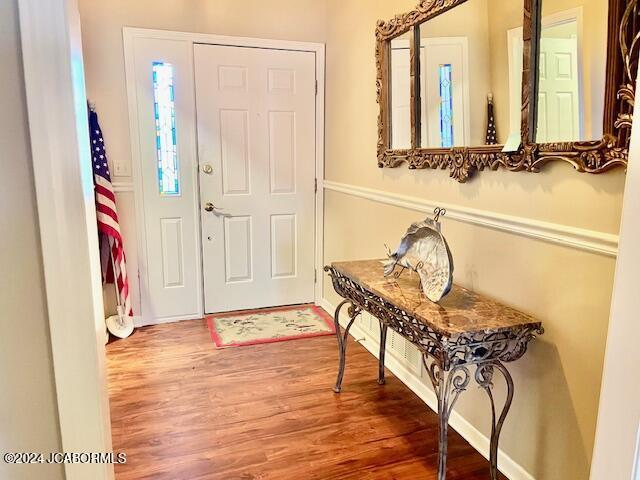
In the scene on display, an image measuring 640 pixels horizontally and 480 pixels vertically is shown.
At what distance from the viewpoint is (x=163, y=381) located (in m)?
2.57

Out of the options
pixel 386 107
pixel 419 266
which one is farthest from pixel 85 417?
pixel 386 107

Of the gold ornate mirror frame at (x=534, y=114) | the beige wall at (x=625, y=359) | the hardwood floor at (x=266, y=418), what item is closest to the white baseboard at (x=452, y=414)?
the hardwood floor at (x=266, y=418)

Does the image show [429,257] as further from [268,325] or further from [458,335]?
[268,325]

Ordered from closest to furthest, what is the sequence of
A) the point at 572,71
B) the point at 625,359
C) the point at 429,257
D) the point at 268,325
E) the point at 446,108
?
the point at 625,359 < the point at 572,71 < the point at 429,257 < the point at 446,108 < the point at 268,325

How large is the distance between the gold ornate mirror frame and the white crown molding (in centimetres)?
17

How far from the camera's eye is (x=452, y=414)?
219cm

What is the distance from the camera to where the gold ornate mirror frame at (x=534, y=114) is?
126 cm

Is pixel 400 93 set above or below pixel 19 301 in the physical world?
above

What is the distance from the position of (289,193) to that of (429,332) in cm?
225

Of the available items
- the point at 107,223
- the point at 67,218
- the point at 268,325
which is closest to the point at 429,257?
the point at 67,218

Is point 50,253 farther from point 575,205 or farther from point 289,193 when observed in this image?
point 289,193

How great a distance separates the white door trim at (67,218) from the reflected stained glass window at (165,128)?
248cm

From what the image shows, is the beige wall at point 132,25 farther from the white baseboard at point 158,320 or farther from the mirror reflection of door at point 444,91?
the mirror reflection of door at point 444,91

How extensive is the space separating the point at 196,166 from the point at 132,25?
3.30 ft
